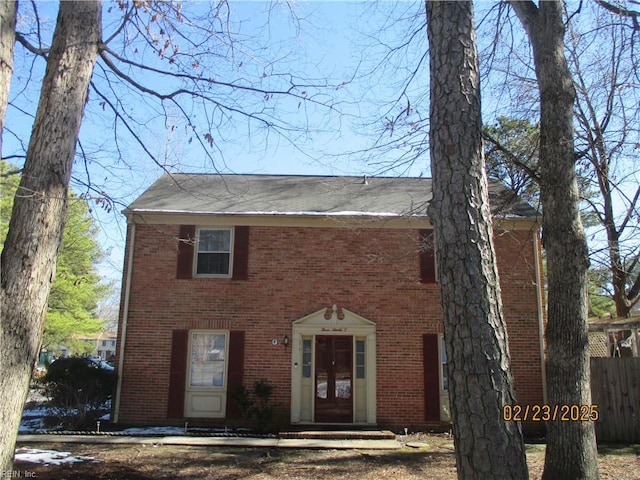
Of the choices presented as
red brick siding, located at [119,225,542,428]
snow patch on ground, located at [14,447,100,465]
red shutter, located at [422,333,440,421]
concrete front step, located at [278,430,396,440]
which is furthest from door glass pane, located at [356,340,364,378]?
snow patch on ground, located at [14,447,100,465]

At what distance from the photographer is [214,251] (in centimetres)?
1410

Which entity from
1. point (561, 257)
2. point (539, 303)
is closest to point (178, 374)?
point (539, 303)

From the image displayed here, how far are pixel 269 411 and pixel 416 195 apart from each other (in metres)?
7.60

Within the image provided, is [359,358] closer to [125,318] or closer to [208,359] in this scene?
[208,359]

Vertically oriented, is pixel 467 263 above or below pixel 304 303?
below

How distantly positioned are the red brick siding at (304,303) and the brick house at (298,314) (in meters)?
0.03

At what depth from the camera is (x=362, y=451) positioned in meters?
10.6

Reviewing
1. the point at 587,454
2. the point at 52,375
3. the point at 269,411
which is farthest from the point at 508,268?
the point at 52,375

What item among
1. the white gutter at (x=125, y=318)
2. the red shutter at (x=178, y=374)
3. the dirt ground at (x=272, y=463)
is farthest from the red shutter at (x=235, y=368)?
the white gutter at (x=125, y=318)

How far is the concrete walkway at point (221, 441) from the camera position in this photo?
10773 millimetres

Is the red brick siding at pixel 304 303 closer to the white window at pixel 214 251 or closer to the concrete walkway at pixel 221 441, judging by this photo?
the white window at pixel 214 251

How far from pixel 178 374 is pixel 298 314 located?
3403mm

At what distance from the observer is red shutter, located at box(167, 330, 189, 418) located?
13.0m

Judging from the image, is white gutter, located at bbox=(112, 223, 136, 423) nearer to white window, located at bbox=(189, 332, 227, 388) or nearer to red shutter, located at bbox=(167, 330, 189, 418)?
red shutter, located at bbox=(167, 330, 189, 418)
